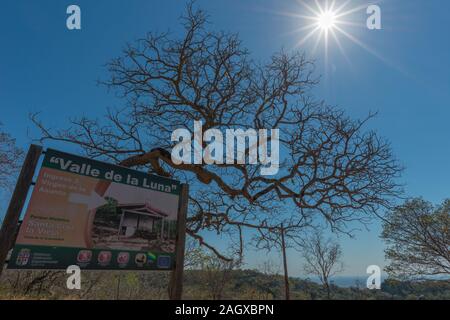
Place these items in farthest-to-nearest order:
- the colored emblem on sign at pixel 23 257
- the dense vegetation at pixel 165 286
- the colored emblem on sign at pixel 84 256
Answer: the dense vegetation at pixel 165 286 < the colored emblem on sign at pixel 84 256 < the colored emblem on sign at pixel 23 257

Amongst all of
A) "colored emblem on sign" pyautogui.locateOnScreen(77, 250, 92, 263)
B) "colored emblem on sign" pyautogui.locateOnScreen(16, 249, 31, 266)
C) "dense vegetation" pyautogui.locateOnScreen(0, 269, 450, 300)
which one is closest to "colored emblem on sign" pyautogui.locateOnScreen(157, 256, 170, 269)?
"dense vegetation" pyautogui.locateOnScreen(0, 269, 450, 300)

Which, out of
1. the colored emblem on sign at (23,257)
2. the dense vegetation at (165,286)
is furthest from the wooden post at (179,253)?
the colored emblem on sign at (23,257)

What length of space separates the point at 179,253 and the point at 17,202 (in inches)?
96.6

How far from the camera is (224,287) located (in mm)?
13578

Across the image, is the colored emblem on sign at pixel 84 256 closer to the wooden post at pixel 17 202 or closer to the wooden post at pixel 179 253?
the wooden post at pixel 17 202

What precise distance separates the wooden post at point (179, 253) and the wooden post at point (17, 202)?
7.50 ft

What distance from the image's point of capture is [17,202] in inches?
133

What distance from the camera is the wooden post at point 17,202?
3145 mm

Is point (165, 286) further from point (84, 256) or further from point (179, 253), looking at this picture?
point (84, 256)

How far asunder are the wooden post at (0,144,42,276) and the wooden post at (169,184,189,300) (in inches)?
90.0

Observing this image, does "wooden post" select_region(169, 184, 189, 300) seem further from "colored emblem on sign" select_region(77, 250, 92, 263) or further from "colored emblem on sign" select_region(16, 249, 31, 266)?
"colored emblem on sign" select_region(16, 249, 31, 266)

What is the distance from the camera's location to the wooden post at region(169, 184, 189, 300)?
171 inches
